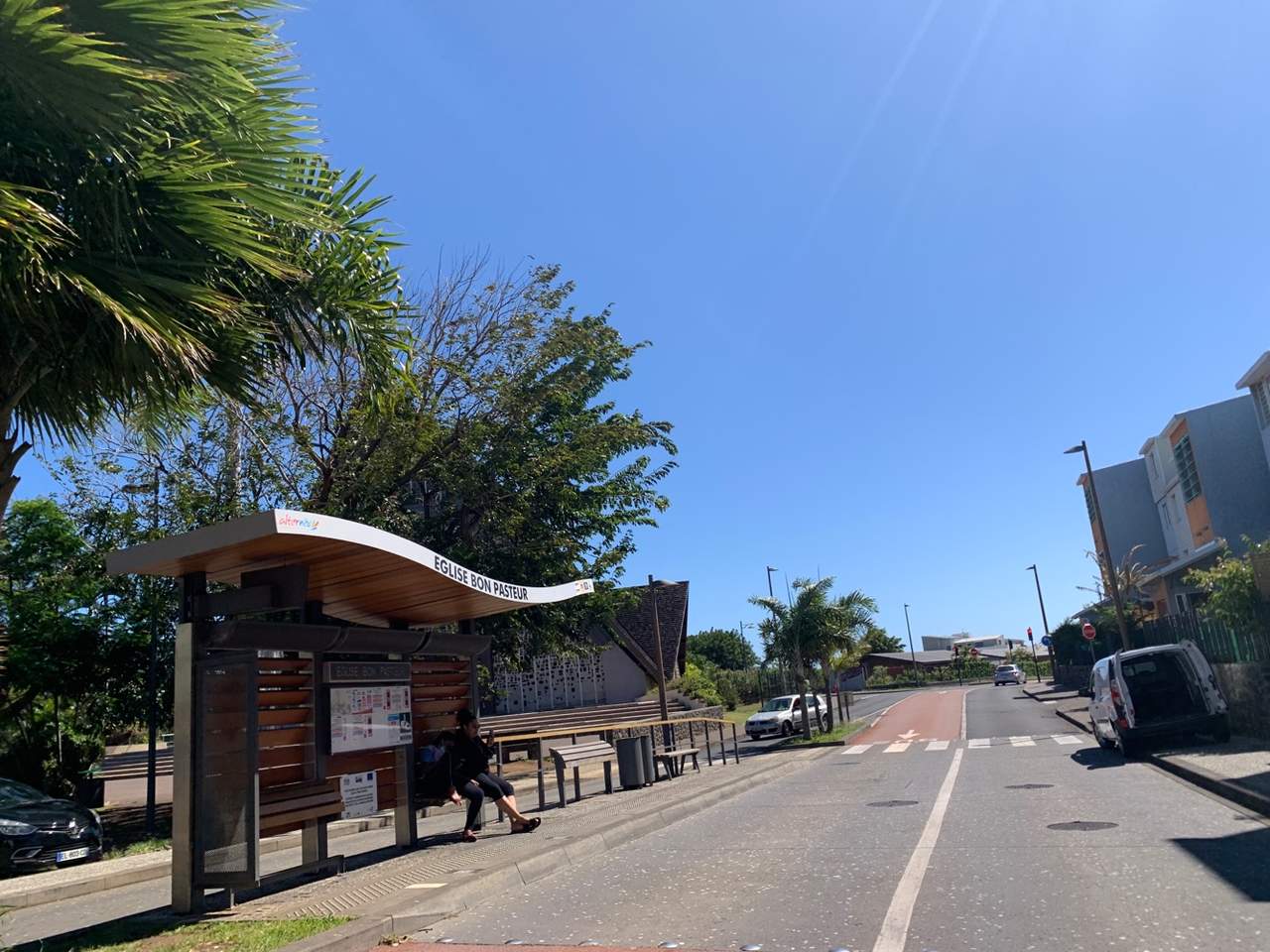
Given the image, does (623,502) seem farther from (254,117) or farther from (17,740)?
(254,117)

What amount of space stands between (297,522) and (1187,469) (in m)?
37.9

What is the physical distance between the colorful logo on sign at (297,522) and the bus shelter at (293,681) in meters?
0.01

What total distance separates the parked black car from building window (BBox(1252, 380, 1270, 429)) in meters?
32.4

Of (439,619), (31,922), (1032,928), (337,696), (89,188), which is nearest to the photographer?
(89,188)

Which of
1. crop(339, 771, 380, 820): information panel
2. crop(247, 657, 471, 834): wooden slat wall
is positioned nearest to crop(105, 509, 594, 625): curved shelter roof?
crop(247, 657, 471, 834): wooden slat wall

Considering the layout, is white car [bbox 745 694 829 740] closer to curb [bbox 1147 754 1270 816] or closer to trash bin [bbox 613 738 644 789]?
trash bin [bbox 613 738 644 789]

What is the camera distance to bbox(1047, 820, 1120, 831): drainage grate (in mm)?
9781

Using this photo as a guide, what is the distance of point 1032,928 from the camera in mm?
6070

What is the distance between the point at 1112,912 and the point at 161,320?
22.7 feet

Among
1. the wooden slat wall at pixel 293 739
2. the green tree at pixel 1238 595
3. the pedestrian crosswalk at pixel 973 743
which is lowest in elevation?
the pedestrian crosswalk at pixel 973 743

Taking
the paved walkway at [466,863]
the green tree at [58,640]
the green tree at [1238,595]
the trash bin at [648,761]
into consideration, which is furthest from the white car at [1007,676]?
the green tree at [58,640]

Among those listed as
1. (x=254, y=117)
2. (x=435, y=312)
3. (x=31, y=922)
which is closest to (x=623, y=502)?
(x=435, y=312)

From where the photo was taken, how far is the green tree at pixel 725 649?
294ft

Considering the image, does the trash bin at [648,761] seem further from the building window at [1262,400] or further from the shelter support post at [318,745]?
the building window at [1262,400]
